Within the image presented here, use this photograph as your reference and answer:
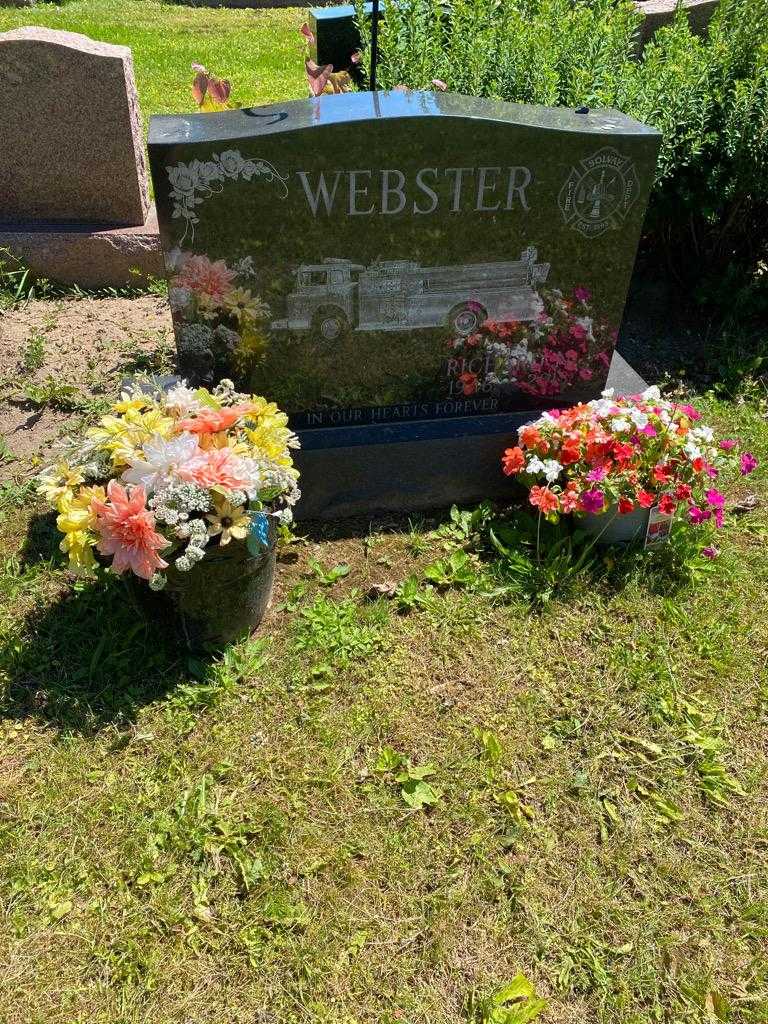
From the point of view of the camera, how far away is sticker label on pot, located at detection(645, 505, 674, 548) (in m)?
3.23

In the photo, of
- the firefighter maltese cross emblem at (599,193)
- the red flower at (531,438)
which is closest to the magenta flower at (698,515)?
the red flower at (531,438)

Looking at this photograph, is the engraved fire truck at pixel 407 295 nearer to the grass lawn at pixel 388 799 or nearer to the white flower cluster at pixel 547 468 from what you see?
the white flower cluster at pixel 547 468

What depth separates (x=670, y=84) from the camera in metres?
4.43

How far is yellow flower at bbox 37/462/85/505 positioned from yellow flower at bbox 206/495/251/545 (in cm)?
46

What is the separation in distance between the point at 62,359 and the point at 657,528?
10.7ft

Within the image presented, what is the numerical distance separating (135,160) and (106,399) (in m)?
1.55

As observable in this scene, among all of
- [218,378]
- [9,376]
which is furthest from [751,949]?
[9,376]

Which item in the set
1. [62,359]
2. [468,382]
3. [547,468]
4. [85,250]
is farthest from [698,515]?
[85,250]

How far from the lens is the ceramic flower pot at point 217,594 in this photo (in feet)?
8.76

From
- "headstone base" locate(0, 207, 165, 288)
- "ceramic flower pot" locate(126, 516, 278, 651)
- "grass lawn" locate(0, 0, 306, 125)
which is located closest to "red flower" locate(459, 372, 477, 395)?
"ceramic flower pot" locate(126, 516, 278, 651)

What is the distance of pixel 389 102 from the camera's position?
3.05 m

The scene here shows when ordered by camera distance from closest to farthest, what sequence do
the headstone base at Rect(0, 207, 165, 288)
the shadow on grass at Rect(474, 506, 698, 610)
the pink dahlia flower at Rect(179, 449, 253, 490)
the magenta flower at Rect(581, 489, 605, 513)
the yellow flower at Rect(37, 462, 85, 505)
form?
the pink dahlia flower at Rect(179, 449, 253, 490) → the yellow flower at Rect(37, 462, 85, 505) → the magenta flower at Rect(581, 489, 605, 513) → the shadow on grass at Rect(474, 506, 698, 610) → the headstone base at Rect(0, 207, 165, 288)

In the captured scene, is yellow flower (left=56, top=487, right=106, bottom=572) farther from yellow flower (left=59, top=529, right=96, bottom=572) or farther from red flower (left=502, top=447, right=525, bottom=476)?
red flower (left=502, top=447, right=525, bottom=476)

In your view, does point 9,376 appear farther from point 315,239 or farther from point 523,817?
point 523,817
